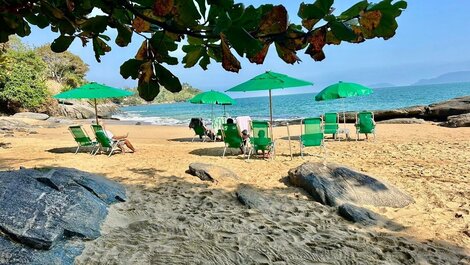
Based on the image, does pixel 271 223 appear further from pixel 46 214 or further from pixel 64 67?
pixel 64 67

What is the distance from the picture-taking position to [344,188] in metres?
5.02

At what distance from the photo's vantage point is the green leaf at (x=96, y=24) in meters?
0.94

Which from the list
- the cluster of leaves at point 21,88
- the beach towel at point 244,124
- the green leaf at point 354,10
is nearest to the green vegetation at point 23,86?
the cluster of leaves at point 21,88

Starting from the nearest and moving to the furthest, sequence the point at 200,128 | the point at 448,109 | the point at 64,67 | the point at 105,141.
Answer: the point at 105,141 → the point at 200,128 → the point at 448,109 → the point at 64,67

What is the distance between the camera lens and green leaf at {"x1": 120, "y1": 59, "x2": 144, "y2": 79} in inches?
37.8

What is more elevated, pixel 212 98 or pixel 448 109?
pixel 212 98

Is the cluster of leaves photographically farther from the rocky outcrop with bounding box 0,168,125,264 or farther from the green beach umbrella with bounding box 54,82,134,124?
the rocky outcrop with bounding box 0,168,125,264

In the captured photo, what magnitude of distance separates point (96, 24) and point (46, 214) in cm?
292

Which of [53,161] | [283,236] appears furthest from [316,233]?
[53,161]

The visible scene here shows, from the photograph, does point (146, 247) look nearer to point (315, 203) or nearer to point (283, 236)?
point (283, 236)

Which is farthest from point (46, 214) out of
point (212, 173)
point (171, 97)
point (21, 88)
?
point (171, 97)

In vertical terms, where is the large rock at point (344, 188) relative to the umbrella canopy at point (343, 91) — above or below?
below

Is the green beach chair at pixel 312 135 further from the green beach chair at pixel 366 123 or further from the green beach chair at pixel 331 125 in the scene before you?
the green beach chair at pixel 366 123

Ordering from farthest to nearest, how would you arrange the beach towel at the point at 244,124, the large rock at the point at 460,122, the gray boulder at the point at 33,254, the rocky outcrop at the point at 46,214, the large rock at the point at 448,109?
the large rock at the point at 448,109, the large rock at the point at 460,122, the beach towel at the point at 244,124, the rocky outcrop at the point at 46,214, the gray boulder at the point at 33,254
